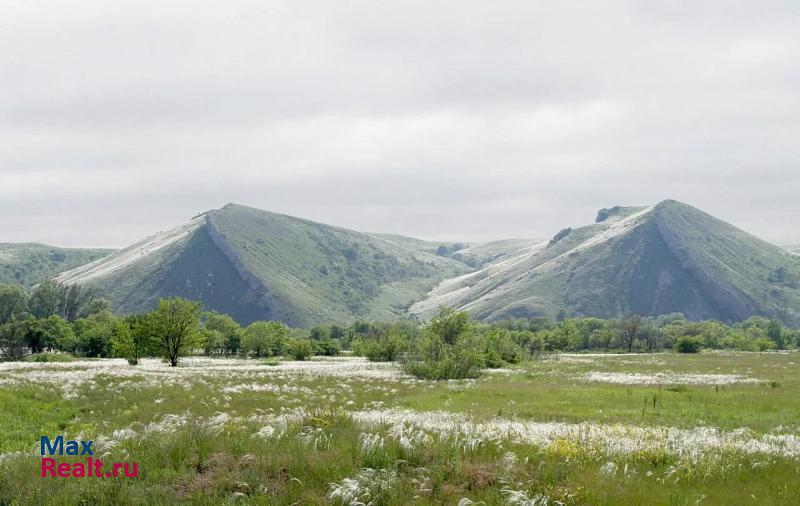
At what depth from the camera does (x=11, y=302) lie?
560ft

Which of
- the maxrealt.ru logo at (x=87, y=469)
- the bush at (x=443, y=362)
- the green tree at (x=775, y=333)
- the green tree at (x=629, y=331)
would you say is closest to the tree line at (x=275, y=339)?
the bush at (x=443, y=362)

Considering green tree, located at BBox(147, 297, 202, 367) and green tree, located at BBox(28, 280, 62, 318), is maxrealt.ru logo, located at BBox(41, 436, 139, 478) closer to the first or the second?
green tree, located at BBox(147, 297, 202, 367)

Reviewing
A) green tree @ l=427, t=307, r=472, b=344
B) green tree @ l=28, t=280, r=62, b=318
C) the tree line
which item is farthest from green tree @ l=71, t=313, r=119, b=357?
green tree @ l=28, t=280, r=62, b=318

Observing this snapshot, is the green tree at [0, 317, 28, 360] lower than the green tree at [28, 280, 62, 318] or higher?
lower

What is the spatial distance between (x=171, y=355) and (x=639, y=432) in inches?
2198

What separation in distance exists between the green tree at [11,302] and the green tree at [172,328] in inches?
5154

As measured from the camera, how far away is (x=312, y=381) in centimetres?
4016

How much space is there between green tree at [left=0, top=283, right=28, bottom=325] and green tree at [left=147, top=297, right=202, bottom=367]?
131 metres

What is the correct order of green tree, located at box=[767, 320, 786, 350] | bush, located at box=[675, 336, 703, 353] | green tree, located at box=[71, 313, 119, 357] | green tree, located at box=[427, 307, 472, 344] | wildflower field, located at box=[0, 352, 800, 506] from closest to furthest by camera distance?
wildflower field, located at box=[0, 352, 800, 506] < green tree, located at box=[427, 307, 472, 344] < green tree, located at box=[71, 313, 119, 357] < bush, located at box=[675, 336, 703, 353] < green tree, located at box=[767, 320, 786, 350]

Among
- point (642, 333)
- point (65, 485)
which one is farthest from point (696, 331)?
point (65, 485)

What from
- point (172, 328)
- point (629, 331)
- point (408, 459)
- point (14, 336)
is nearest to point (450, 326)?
point (172, 328)

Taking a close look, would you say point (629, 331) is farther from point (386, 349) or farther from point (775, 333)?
point (386, 349)

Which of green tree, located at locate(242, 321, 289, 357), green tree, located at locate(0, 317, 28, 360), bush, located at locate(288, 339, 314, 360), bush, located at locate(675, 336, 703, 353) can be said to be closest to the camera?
bush, located at locate(288, 339, 314, 360)

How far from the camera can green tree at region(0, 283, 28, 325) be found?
165 meters
